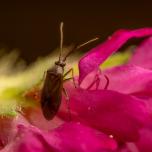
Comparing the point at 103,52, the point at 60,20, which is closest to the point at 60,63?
the point at 103,52

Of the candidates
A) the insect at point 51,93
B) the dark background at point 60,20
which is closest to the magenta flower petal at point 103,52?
the insect at point 51,93

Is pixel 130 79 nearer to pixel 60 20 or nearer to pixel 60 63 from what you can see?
pixel 60 63

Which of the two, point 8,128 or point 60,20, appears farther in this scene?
point 60,20

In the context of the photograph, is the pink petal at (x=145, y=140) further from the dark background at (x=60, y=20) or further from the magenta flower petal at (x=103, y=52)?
the dark background at (x=60, y=20)

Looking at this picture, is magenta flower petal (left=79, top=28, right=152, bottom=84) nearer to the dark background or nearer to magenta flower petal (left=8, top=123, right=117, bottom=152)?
magenta flower petal (left=8, top=123, right=117, bottom=152)

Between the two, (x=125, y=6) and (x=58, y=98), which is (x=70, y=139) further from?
(x=125, y=6)

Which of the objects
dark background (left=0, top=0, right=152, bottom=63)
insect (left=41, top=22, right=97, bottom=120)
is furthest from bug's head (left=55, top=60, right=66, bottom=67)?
dark background (left=0, top=0, right=152, bottom=63)

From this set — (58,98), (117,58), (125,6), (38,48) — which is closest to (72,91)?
(58,98)
